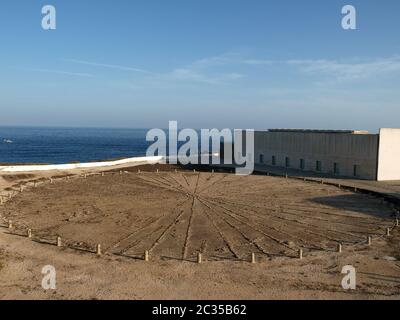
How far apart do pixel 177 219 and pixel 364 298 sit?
1553 cm

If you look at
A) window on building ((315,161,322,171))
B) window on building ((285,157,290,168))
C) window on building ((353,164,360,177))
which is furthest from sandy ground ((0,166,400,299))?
window on building ((285,157,290,168))

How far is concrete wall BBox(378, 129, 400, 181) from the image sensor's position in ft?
147

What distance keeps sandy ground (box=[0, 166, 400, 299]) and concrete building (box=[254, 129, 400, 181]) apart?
741cm

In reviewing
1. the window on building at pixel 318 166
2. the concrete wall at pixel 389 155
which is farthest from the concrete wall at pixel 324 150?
the concrete wall at pixel 389 155

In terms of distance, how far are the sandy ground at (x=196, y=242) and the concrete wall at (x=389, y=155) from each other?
25.8ft

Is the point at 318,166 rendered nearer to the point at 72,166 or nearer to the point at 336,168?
the point at 336,168

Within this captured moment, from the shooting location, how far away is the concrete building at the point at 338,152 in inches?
1783

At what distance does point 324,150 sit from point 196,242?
33079 millimetres

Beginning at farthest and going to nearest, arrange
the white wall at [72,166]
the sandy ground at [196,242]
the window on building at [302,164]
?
the window on building at [302,164]
the white wall at [72,166]
the sandy ground at [196,242]

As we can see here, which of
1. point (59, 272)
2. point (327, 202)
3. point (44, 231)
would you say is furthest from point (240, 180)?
point (59, 272)

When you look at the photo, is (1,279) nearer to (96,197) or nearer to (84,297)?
(84,297)

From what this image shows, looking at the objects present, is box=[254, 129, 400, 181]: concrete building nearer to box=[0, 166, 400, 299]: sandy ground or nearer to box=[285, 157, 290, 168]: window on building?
box=[285, 157, 290, 168]: window on building

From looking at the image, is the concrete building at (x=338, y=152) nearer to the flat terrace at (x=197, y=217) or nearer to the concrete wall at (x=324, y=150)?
the concrete wall at (x=324, y=150)
